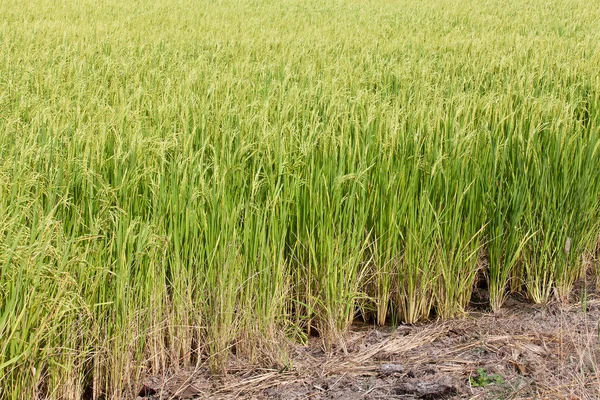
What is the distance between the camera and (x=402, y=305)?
2.71 metres

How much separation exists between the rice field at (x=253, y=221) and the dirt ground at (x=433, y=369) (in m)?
0.09

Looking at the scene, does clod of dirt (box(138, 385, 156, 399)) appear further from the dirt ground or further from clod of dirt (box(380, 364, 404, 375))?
clod of dirt (box(380, 364, 404, 375))

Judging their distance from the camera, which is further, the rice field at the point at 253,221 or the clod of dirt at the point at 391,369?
the clod of dirt at the point at 391,369

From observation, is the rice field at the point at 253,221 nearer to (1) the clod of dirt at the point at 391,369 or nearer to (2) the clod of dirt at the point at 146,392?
(2) the clod of dirt at the point at 146,392

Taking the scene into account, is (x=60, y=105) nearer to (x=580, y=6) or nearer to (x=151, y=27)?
(x=151, y=27)

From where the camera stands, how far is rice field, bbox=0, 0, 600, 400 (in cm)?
206

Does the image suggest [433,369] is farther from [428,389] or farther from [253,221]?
[253,221]

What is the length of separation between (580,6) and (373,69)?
7023 millimetres

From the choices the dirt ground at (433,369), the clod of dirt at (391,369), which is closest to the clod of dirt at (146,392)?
the dirt ground at (433,369)

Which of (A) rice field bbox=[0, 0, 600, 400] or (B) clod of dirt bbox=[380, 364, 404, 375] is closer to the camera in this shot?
(A) rice field bbox=[0, 0, 600, 400]

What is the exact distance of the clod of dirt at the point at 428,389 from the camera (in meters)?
2.10

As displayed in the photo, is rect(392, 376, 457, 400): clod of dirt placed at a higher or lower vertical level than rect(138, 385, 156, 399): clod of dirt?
higher

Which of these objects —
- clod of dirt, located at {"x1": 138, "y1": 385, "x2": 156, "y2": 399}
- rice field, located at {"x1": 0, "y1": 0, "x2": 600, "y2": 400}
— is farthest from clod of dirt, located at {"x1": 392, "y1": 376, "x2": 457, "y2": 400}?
clod of dirt, located at {"x1": 138, "y1": 385, "x2": 156, "y2": 399}

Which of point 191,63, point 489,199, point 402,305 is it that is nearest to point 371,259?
point 402,305
